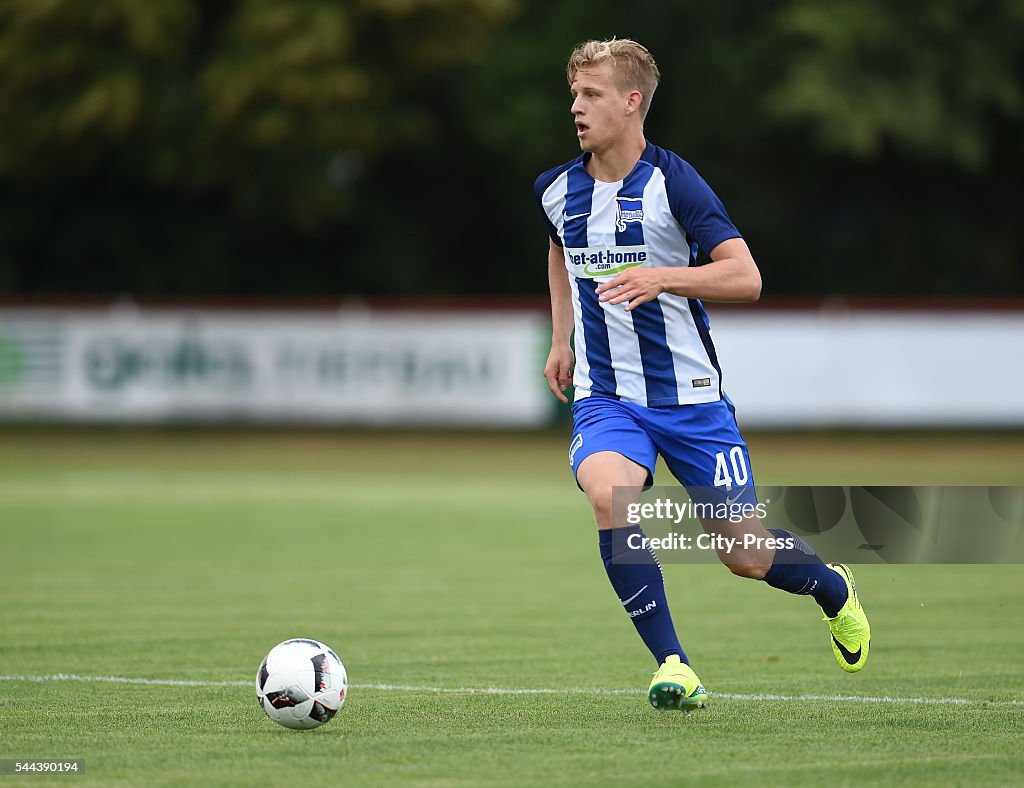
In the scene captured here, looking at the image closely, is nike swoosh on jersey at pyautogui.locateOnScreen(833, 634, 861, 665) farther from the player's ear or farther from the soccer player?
the player's ear

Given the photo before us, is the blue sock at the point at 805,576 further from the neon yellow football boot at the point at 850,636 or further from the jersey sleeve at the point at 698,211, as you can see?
the jersey sleeve at the point at 698,211

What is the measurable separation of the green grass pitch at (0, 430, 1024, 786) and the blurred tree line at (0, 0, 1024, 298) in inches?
470

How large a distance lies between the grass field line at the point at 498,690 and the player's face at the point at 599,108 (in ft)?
7.96

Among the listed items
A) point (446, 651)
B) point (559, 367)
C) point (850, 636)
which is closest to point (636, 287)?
point (559, 367)

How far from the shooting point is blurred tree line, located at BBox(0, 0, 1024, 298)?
28922mm

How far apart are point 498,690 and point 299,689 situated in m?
1.32

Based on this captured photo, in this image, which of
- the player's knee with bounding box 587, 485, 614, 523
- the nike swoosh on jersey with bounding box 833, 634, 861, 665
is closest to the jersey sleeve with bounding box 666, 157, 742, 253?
the player's knee with bounding box 587, 485, 614, 523

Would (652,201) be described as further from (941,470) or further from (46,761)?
(941,470)

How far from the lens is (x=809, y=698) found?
7.14m

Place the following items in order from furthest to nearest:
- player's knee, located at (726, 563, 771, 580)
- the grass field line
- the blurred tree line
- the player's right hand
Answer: the blurred tree line, the player's right hand, the grass field line, player's knee, located at (726, 563, 771, 580)

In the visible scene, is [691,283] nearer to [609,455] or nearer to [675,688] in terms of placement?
[609,455]

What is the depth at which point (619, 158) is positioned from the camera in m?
6.88

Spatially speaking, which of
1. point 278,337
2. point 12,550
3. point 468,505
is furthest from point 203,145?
point 12,550

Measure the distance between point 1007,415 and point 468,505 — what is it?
1043cm
